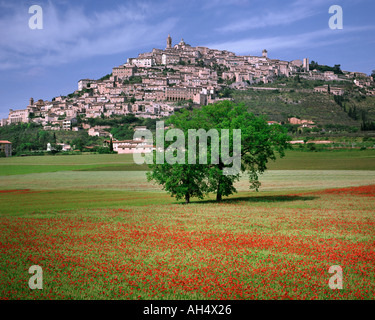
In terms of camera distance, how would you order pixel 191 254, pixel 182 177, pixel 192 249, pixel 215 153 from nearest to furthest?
pixel 191 254 < pixel 192 249 < pixel 215 153 < pixel 182 177

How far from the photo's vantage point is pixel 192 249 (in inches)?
612

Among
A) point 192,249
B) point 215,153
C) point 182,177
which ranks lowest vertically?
point 192,249

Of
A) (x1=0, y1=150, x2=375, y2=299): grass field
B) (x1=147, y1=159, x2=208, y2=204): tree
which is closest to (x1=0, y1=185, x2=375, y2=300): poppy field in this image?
(x1=0, y1=150, x2=375, y2=299): grass field

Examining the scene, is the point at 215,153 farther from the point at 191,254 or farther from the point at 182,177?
the point at 191,254

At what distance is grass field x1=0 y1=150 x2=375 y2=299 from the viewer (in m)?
11.0

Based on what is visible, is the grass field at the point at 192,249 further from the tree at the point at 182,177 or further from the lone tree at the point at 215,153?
the lone tree at the point at 215,153

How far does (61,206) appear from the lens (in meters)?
31.8

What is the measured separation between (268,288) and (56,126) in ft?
637

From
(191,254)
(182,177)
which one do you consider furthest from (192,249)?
(182,177)

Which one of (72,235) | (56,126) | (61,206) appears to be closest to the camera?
(72,235)

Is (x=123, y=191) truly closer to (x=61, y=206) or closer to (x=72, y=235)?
Answer: (x=61, y=206)
